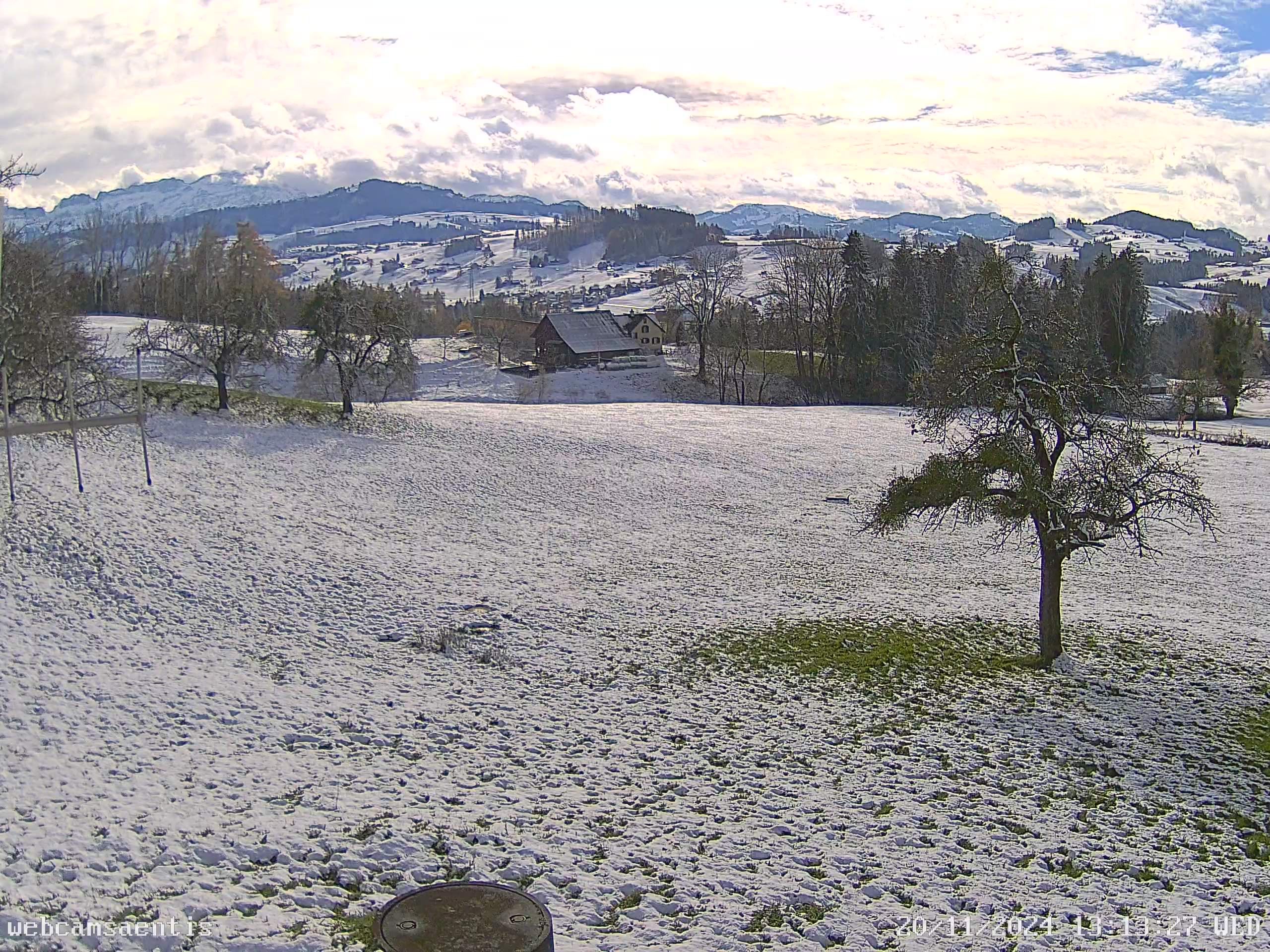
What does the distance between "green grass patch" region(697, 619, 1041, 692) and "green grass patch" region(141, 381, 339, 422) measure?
1023 inches

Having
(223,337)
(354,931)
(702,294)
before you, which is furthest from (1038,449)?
(702,294)

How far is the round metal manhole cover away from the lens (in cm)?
884

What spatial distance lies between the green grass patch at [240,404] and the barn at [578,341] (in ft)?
112

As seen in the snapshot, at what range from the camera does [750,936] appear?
9.95 meters

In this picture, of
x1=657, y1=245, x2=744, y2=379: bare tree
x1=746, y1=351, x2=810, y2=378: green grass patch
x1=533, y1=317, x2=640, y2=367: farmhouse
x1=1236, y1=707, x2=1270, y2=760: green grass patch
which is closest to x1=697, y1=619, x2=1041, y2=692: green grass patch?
x1=1236, y1=707, x2=1270, y2=760: green grass patch

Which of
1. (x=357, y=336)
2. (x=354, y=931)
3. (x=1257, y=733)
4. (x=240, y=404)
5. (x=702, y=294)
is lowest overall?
(x=1257, y=733)

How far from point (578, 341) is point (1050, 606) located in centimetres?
6002

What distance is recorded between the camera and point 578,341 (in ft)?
250

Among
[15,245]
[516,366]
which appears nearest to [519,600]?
[15,245]

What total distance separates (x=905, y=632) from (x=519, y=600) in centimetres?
921

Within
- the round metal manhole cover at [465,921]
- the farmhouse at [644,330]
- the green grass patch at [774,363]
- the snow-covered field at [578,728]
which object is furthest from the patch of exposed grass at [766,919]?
the farmhouse at [644,330]

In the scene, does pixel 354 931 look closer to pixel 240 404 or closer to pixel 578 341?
pixel 240 404

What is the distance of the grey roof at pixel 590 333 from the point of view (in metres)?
75.9

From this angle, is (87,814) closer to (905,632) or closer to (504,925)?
(504,925)
